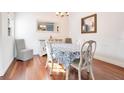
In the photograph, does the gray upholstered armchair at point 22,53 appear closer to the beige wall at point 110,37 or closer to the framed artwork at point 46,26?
the framed artwork at point 46,26

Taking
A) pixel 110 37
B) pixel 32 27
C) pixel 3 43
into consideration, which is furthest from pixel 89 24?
pixel 3 43

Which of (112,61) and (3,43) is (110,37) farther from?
(3,43)

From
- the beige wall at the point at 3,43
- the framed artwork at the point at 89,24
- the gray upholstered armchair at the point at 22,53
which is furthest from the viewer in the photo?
the framed artwork at the point at 89,24

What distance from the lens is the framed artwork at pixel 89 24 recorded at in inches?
185

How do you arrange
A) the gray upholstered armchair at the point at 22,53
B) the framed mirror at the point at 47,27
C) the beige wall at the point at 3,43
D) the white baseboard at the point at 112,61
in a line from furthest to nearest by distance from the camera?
1. the framed mirror at the point at 47,27
2. the gray upholstered armchair at the point at 22,53
3. the white baseboard at the point at 112,61
4. the beige wall at the point at 3,43

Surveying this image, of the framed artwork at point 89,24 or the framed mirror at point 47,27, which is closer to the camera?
the framed artwork at point 89,24

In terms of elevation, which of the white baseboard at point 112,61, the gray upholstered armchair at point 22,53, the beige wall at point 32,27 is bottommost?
the white baseboard at point 112,61

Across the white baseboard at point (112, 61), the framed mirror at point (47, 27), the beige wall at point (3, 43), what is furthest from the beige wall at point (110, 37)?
the beige wall at point (3, 43)

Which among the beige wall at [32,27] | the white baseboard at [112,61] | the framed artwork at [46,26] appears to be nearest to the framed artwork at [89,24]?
the white baseboard at [112,61]

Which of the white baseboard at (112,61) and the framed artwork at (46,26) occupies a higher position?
the framed artwork at (46,26)

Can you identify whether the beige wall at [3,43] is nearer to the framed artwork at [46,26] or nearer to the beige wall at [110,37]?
the framed artwork at [46,26]

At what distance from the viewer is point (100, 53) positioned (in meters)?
4.47
